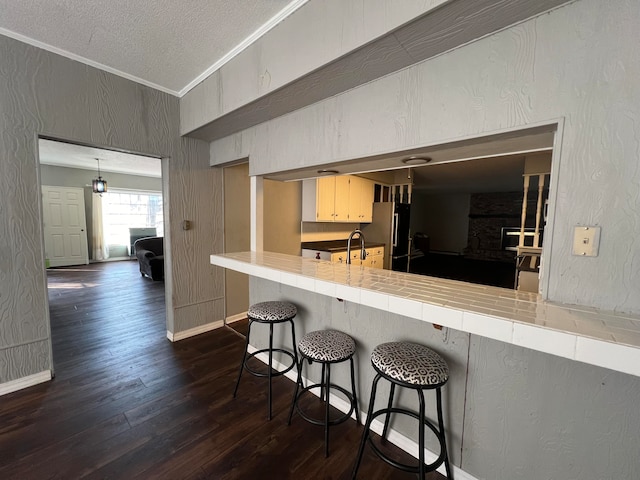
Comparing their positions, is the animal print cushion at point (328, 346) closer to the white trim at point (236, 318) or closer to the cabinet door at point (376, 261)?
the white trim at point (236, 318)

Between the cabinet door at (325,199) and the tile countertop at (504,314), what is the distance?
2.20 meters

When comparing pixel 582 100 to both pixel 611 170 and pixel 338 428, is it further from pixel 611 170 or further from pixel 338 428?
pixel 338 428

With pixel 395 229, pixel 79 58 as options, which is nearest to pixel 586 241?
pixel 79 58

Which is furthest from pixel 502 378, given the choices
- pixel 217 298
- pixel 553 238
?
pixel 217 298

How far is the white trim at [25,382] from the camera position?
2033mm

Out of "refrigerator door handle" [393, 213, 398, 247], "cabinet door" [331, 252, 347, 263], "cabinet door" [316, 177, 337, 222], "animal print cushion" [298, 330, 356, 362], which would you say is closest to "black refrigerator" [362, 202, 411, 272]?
"refrigerator door handle" [393, 213, 398, 247]

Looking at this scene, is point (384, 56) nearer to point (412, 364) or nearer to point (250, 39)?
point (250, 39)

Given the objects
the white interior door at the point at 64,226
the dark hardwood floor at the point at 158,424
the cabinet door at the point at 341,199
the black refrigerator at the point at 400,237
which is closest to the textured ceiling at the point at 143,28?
the cabinet door at the point at 341,199

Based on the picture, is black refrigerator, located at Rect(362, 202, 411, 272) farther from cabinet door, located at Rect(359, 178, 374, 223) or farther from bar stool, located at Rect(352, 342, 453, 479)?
bar stool, located at Rect(352, 342, 453, 479)

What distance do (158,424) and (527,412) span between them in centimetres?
217

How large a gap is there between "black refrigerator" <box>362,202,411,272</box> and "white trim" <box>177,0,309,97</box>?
3.38 meters

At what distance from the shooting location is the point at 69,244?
269 inches

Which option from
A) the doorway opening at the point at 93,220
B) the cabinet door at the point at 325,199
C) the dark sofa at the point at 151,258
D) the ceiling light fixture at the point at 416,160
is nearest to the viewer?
the ceiling light fixture at the point at 416,160

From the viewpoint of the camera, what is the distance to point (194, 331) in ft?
10.2
